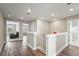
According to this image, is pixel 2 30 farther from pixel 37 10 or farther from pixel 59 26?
pixel 59 26

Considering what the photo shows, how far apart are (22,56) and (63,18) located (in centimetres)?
Result: 111

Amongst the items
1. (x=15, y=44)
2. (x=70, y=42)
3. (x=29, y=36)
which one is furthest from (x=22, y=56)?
(x=70, y=42)

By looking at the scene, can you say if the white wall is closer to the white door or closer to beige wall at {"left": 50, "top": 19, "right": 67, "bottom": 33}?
beige wall at {"left": 50, "top": 19, "right": 67, "bottom": 33}

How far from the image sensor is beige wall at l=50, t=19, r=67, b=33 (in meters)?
1.72

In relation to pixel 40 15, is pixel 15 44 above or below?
below

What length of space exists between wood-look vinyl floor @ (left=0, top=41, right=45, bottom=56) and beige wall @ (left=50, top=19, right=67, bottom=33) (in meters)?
0.57

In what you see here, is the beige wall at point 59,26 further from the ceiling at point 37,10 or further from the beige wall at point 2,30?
the beige wall at point 2,30

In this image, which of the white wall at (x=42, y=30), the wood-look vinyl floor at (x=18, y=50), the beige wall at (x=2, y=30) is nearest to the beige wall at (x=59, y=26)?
the white wall at (x=42, y=30)

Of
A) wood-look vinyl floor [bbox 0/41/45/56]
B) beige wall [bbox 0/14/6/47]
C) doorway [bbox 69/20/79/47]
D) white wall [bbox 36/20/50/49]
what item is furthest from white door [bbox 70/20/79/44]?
beige wall [bbox 0/14/6/47]

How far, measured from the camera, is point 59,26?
176cm

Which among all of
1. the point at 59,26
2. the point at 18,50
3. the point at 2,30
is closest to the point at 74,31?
the point at 59,26

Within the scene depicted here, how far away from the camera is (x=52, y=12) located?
5.67ft

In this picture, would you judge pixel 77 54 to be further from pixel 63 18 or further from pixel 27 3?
pixel 27 3

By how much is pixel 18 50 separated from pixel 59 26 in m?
0.98
